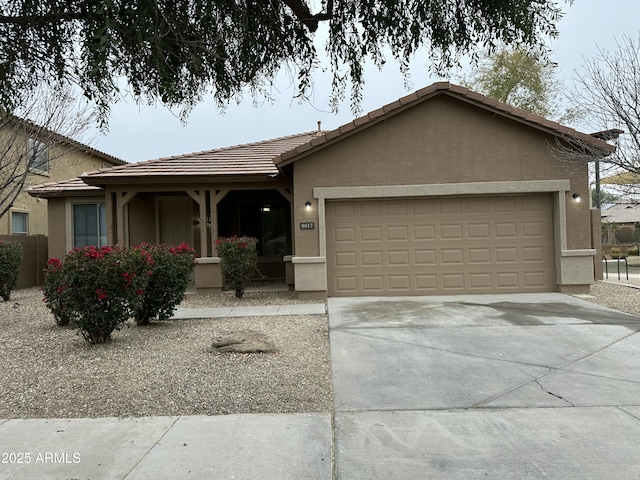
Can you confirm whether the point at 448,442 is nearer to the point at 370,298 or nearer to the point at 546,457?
the point at 546,457

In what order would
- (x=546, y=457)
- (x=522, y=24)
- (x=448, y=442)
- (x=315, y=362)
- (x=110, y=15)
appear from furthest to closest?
1. (x=315, y=362)
2. (x=522, y=24)
3. (x=110, y=15)
4. (x=448, y=442)
5. (x=546, y=457)

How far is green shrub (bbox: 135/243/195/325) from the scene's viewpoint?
760cm

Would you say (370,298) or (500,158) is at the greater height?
(500,158)

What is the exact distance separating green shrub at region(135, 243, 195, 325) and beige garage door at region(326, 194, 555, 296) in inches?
156

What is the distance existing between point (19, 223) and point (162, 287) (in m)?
15.3

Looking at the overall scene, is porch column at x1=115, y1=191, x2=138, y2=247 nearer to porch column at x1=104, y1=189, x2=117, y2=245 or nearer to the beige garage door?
porch column at x1=104, y1=189, x2=117, y2=245

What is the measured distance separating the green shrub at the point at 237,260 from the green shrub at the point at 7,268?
567 cm

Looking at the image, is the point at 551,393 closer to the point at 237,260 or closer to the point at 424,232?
the point at 424,232

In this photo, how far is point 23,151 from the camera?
34.7ft

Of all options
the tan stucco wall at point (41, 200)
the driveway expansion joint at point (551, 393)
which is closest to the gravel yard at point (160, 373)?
the driveway expansion joint at point (551, 393)

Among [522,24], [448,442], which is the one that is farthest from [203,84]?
[448,442]

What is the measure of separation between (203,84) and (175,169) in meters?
7.71

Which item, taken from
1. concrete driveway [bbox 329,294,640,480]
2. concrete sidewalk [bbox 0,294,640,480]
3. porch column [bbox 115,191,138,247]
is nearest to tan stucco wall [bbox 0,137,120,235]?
porch column [bbox 115,191,138,247]

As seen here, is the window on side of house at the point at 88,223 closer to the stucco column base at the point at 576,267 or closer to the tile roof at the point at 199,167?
the tile roof at the point at 199,167
